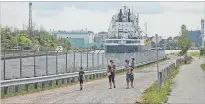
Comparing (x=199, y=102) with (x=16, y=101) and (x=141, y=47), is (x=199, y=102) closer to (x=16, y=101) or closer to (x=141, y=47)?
(x=16, y=101)

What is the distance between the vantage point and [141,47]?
9575cm

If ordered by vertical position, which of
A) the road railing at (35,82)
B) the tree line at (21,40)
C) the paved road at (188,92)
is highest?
the tree line at (21,40)

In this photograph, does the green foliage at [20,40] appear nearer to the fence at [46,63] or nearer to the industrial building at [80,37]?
the fence at [46,63]

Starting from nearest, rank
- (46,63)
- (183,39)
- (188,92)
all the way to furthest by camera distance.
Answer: (188,92) → (46,63) → (183,39)

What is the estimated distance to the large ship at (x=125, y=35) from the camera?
9300 centimetres

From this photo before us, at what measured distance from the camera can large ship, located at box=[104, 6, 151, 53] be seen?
9300cm

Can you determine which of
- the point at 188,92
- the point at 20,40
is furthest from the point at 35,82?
the point at 20,40

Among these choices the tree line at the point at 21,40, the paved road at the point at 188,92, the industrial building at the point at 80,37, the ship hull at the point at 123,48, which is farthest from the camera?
the industrial building at the point at 80,37

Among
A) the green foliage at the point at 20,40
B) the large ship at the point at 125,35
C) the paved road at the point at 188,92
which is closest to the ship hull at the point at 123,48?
the large ship at the point at 125,35

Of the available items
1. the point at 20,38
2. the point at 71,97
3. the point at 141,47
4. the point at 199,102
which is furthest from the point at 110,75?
the point at 141,47

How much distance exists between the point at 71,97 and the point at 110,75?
6.31 m

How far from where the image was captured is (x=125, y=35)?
319 ft

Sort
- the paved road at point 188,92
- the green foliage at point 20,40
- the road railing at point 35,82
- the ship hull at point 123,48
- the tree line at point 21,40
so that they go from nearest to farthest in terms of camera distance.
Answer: the paved road at point 188,92, the road railing at point 35,82, the tree line at point 21,40, the green foliage at point 20,40, the ship hull at point 123,48

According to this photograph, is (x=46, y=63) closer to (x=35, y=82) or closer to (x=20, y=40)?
(x=35, y=82)
